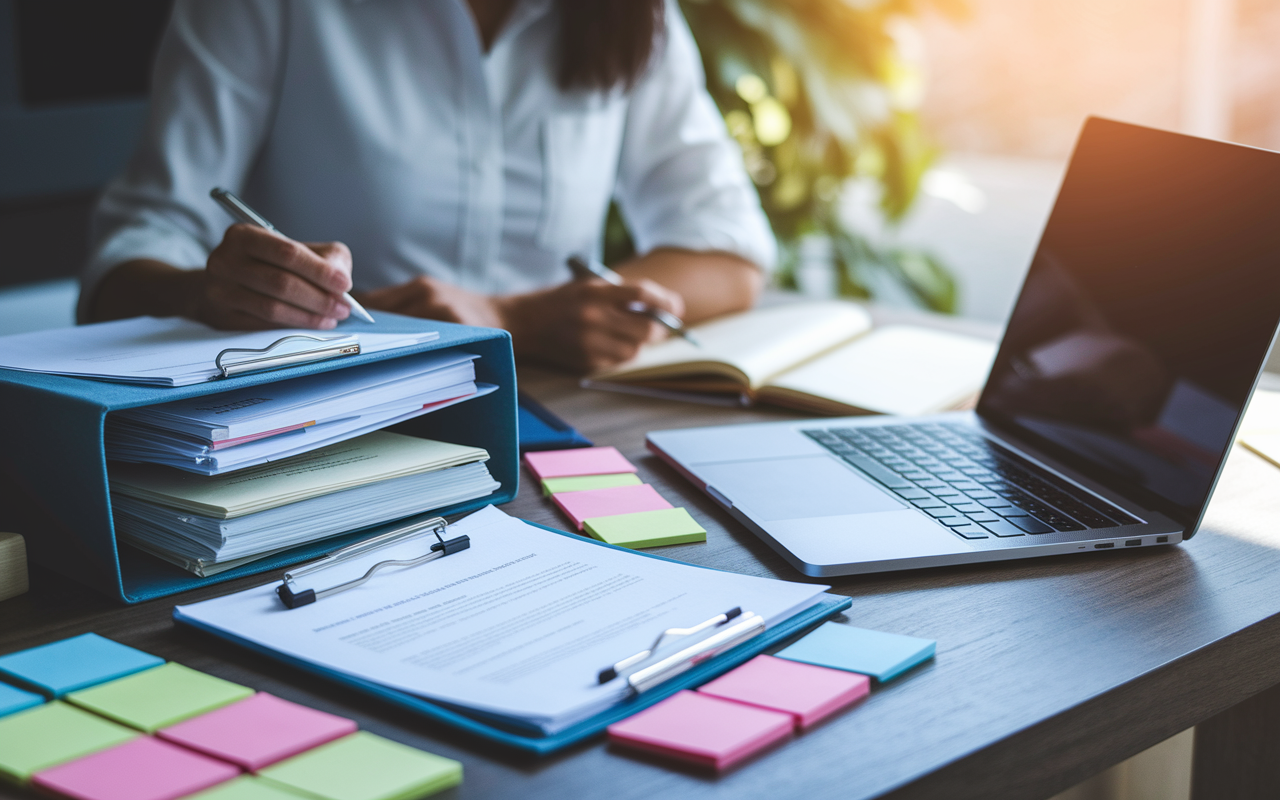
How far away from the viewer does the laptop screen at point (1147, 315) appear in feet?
2.29

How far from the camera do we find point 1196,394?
723 mm

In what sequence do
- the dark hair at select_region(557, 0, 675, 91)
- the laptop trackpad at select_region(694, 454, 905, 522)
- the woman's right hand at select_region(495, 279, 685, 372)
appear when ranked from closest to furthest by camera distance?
the laptop trackpad at select_region(694, 454, 905, 522) < the woman's right hand at select_region(495, 279, 685, 372) < the dark hair at select_region(557, 0, 675, 91)

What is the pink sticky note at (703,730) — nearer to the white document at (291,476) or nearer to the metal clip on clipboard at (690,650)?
the metal clip on clipboard at (690,650)

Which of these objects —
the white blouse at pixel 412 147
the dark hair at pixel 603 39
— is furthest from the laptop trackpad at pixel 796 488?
the dark hair at pixel 603 39

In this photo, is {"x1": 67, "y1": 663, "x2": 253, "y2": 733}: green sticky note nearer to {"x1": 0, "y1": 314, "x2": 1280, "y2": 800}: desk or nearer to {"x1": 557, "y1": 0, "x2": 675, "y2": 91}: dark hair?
{"x1": 0, "y1": 314, "x2": 1280, "y2": 800}: desk

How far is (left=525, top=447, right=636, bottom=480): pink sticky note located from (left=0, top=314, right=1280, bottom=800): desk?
4 centimetres

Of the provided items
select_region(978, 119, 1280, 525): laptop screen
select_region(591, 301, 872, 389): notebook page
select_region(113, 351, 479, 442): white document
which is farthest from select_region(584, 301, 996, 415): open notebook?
select_region(113, 351, 479, 442): white document

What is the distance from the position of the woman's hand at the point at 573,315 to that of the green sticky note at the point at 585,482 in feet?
1.04

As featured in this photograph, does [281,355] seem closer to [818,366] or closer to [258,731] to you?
[258,731]

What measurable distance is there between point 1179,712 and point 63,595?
0.62 metres

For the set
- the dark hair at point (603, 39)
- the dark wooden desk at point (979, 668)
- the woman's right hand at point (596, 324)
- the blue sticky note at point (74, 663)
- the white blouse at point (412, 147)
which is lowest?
the dark wooden desk at point (979, 668)

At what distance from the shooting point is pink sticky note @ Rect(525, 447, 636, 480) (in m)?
0.81

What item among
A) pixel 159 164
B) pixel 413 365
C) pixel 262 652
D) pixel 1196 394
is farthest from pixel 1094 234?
pixel 159 164

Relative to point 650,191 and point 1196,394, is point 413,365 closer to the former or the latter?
point 1196,394
